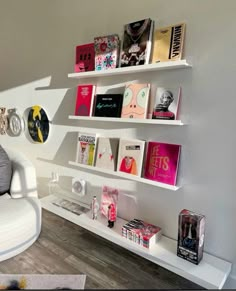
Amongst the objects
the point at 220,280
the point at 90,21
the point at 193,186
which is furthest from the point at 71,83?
the point at 220,280

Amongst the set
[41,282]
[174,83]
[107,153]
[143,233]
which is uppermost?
[174,83]

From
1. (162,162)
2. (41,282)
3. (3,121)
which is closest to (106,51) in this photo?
(162,162)

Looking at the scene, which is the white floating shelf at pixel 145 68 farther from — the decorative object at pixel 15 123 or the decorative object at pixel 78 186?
the decorative object at pixel 15 123

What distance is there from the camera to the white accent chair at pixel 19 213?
5.28 feet

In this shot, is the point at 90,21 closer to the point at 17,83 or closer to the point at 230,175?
the point at 17,83

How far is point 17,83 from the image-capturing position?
8.86 ft

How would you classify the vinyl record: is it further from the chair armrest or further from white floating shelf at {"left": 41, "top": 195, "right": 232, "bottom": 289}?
white floating shelf at {"left": 41, "top": 195, "right": 232, "bottom": 289}

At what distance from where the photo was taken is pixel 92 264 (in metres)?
1.61

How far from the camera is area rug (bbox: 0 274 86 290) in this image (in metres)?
1.40

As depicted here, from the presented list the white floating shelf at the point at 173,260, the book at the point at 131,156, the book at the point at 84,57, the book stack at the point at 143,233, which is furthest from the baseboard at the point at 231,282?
the book at the point at 84,57

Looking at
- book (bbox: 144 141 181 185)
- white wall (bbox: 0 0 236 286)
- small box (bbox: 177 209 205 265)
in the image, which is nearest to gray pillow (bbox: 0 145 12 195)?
white wall (bbox: 0 0 236 286)

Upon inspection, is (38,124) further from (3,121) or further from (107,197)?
(107,197)

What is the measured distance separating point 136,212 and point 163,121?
0.81 m

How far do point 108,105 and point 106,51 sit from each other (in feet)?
1.38
